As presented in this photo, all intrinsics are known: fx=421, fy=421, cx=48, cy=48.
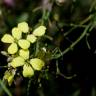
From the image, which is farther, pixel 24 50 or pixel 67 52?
pixel 67 52

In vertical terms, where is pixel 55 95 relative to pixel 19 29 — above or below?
below

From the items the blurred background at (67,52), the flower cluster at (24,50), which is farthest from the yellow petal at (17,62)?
the blurred background at (67,52)

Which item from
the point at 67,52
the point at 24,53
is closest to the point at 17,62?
the point at 24,53

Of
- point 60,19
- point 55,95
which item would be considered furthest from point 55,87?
point 60,19

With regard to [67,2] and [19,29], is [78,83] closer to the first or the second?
[67,2]

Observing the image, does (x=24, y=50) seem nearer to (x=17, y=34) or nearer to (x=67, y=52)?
(x=17, y=34)

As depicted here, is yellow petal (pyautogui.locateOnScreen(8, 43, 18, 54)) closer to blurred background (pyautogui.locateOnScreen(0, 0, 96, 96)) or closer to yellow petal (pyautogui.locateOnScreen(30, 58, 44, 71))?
yellow petal (pyautogui.locateOnScreen(30, 58, 44, 71))
